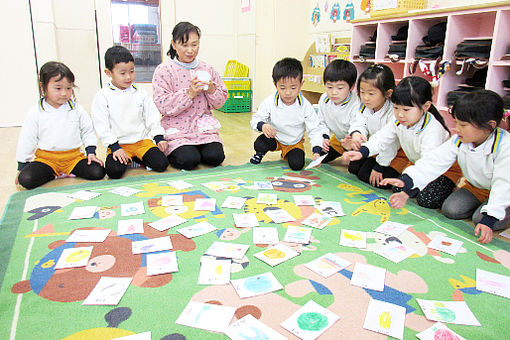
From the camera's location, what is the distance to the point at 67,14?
479cm

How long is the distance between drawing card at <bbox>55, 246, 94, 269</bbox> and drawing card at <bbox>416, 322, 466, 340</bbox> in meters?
1.18

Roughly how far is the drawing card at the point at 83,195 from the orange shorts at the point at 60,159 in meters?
0.39

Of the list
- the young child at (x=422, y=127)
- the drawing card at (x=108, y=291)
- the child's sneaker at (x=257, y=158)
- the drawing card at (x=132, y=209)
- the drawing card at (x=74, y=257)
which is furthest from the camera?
the child's sneaker at (x=257, y=158)

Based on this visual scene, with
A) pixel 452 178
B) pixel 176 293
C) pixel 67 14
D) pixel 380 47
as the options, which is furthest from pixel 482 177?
pixel 67 14

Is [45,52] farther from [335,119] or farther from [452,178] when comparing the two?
[452,178]

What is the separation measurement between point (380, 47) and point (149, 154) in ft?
7.15

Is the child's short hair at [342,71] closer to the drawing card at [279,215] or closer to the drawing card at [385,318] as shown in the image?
the drawing card at [279,215]

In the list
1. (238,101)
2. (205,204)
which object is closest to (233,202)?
(205,204)

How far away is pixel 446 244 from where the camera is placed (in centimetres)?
160

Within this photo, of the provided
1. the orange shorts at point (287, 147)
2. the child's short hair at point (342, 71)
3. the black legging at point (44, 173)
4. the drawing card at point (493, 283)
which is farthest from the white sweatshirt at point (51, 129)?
the drawing card at point (493, 283)

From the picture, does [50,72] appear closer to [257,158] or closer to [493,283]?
[257,158]

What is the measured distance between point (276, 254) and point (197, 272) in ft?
1.06

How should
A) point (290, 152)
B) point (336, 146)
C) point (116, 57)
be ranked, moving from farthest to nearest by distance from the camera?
point (336, 146) < point (290, 152) < point (116, 57)

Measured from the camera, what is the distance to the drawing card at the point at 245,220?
1.73 metres
